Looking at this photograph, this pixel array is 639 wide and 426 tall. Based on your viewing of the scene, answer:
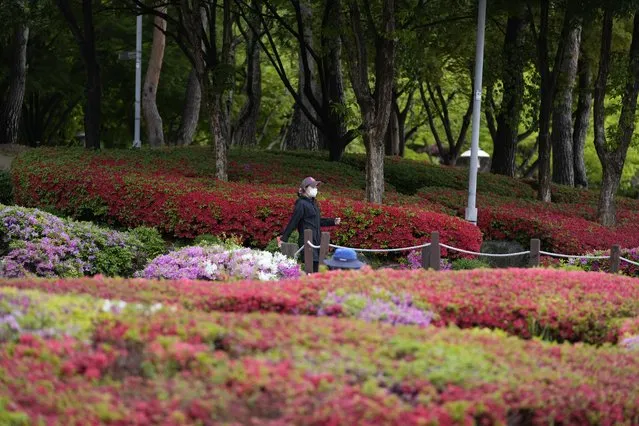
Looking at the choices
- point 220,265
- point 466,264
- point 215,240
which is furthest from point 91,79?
point 220,265

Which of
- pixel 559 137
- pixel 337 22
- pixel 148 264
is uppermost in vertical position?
pixel 337 22

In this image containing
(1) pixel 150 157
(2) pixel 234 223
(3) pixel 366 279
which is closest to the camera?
(3) pixel 366 279

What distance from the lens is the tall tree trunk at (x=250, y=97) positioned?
31297 millimetres

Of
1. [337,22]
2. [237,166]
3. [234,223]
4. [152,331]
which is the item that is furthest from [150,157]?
[152,331]

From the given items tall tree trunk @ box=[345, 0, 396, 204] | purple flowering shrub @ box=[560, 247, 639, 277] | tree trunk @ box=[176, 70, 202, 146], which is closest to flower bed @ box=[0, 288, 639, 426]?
purple flowering shrub @ box=[560, 247, 639, 277]

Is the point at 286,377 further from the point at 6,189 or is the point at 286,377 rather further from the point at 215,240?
the point at 6,189

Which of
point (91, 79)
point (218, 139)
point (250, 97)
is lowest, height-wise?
point (218, 139)

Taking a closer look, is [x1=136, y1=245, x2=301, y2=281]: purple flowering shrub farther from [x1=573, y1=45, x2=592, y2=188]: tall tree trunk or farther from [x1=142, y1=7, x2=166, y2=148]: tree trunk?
[x1=573, y1=45, x2=592, y2=188]: tall tree trunk

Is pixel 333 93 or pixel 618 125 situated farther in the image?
pixel 333 93

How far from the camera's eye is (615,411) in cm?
584

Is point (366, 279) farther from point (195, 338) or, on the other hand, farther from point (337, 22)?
point (337, 22)

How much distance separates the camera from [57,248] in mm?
12625

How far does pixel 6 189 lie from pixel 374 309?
51.7 ft

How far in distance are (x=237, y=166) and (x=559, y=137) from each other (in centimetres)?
1082
